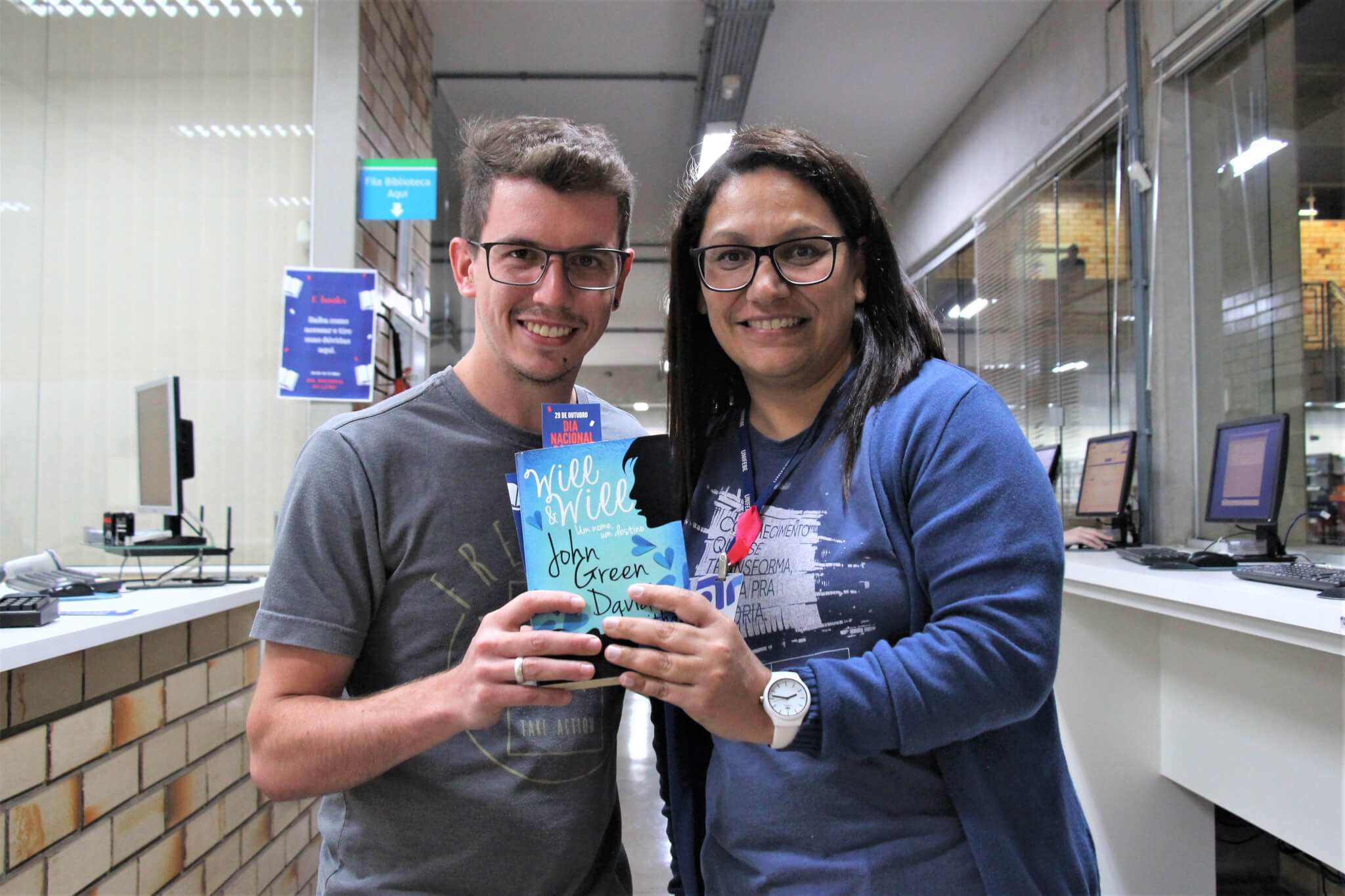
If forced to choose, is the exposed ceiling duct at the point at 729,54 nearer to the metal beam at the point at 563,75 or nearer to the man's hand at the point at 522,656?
the metal beam at the point at 563,75

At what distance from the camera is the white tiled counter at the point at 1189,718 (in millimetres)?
1982

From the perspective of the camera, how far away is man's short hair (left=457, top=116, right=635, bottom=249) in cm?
109

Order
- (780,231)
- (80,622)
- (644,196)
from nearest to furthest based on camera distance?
(780,231) < (80,622) < (644,196)

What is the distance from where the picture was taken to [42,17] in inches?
97.7

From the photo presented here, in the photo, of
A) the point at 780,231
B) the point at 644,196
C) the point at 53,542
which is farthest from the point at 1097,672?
the point at 644,196

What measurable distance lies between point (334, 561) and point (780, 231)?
0.68 metres

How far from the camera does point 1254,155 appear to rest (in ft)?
10.8

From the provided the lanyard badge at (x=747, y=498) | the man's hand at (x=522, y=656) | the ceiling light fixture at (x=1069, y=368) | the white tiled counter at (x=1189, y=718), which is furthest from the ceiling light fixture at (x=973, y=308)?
the man's hand at (x=522, y=656)

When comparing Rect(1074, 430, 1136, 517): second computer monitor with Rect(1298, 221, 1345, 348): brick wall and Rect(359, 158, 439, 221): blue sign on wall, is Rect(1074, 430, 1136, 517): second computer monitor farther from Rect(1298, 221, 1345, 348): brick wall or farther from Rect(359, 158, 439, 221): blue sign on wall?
Rect(359, 158, 439, 221): blue sign on wall

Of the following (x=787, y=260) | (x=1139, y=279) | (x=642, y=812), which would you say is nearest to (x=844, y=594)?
(x=787, y=260)

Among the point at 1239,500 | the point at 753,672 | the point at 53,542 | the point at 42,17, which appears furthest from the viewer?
the point at 53,542

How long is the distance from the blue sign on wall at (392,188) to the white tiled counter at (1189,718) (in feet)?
9.54

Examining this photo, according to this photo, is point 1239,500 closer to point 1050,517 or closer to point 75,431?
point 1050,517

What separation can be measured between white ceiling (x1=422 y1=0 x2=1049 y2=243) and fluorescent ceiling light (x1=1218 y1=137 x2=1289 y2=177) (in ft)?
4.89
